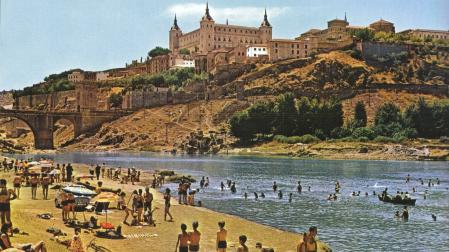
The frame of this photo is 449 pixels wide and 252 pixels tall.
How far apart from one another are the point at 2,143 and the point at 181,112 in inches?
1905

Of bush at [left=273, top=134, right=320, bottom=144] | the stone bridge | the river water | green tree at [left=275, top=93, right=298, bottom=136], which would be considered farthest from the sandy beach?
the stone bridge

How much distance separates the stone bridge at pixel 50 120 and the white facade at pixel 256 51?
43.2 metres

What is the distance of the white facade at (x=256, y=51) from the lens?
19062 centimetres

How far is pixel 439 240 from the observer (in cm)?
3412

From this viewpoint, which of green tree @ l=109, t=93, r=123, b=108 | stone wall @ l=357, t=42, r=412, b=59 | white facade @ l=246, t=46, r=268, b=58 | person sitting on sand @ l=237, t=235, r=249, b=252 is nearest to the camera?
person sitting on sand @ l=237, t=235, r=249, b=252

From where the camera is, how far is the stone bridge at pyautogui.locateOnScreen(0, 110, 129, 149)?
16062 cm

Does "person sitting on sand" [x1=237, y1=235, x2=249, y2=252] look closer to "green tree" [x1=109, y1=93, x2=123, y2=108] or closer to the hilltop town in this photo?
the hilltop town

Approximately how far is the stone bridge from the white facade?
142 feet

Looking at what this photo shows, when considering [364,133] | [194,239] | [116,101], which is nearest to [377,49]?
[364,133]

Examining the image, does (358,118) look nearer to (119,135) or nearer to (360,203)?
(119,135)

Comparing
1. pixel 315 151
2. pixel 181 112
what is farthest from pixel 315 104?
pixel 181 112

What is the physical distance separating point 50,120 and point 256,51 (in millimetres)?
66688

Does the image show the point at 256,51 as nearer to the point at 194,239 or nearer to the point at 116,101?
the point at 116,101

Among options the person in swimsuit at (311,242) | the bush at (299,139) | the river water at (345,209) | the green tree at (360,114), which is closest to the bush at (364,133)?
the green tree at (360,114)
